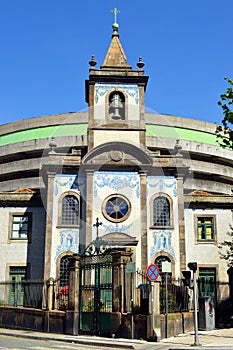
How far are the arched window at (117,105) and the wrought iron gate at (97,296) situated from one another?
527 inches

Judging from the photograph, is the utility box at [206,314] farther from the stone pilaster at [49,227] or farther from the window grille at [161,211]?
the stone pilaster at [49,227]

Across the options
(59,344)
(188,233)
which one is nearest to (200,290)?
(188,233)

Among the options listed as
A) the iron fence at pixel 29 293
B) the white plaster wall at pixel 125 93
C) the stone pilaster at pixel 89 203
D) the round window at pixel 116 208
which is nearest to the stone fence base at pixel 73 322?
the iron fence at pixel 29 293

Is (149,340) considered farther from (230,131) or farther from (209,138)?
(209,138)

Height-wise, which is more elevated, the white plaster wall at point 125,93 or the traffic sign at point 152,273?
the white plaster wall at point 125,93

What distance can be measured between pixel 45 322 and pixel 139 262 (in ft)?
28.4

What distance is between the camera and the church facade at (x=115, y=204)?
2577cm

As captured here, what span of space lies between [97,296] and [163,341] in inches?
126

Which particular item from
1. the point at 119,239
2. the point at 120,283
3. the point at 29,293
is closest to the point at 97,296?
the point at 120,283

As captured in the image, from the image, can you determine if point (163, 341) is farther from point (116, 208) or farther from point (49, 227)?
point (49, 227)

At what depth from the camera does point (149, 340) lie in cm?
1447

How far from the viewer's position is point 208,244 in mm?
28328

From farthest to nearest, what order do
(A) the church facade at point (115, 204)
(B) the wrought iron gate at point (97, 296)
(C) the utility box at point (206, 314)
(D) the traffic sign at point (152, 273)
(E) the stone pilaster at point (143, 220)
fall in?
(A) the church facade at point (115, 204)
(E) the stone pilaster at point (143, 220)
(C) the utility box at point (206, 314)
(B) the wrought iron gate at point (97, 296)
(D) the traffic sign at point (152, 273)

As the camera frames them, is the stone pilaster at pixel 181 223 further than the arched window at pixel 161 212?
No
